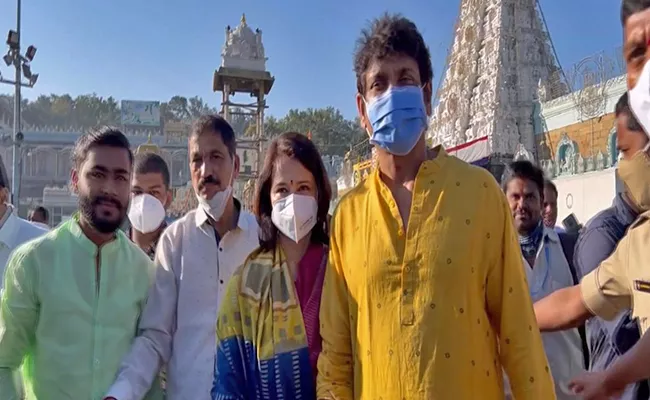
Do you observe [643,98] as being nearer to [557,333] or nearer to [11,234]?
[557,333]

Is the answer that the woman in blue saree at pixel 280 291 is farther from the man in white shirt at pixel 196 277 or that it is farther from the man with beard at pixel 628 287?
the man with beard at pixel 628 287

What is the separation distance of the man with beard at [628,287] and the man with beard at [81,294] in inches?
72.2

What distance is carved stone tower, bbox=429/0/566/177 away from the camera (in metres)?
25.1

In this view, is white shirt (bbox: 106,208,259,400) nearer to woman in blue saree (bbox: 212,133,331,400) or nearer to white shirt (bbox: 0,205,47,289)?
woman in blue saree (bbox: 212,133,331,400)

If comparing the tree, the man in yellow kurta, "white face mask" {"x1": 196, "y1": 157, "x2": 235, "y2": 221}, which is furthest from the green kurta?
the tree

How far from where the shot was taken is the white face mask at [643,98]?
1678 millimetres

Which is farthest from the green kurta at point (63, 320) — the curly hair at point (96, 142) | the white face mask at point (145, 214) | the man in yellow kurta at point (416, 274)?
the white face mask at point (145, 214)

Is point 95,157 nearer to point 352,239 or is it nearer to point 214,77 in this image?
point 352,239

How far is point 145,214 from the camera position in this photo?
370 centimetres

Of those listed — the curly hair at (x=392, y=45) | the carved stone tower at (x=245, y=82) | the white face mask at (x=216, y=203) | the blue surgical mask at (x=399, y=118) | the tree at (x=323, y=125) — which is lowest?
the white face mask at (x=216, y=203)

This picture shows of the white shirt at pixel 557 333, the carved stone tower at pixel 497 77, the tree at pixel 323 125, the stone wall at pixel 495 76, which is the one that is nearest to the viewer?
the white shirt at pixel 557 333

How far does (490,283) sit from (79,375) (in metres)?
1.66

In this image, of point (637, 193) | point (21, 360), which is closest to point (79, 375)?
point (21, 360)

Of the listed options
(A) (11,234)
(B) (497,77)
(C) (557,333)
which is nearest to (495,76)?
(B) (497,77)
